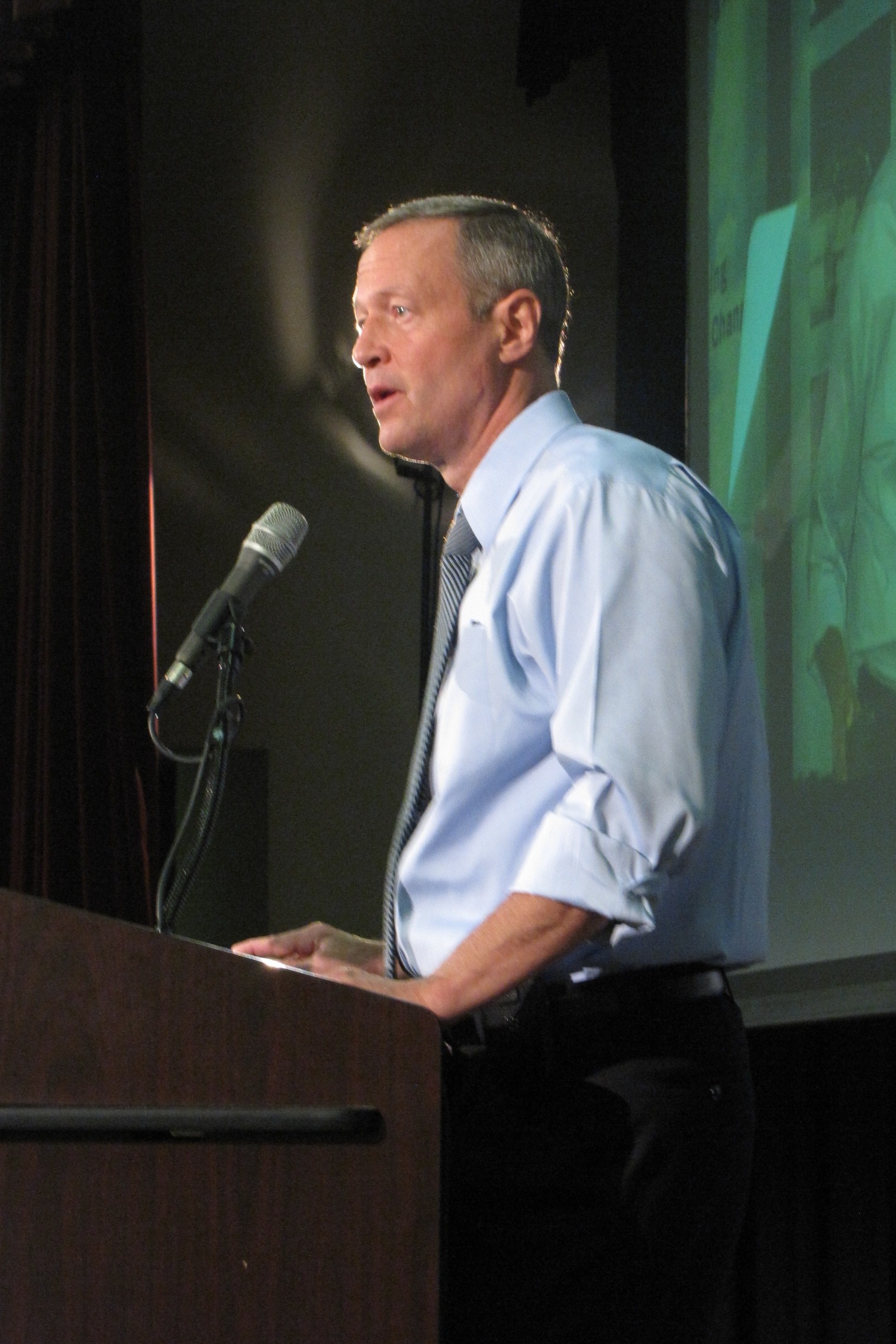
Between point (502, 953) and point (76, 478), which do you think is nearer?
point (502, 953)

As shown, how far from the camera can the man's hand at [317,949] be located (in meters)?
1.36

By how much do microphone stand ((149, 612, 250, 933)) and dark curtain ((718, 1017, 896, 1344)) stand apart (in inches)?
62.1

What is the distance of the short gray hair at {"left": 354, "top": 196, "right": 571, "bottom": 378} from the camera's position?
61.2 inches

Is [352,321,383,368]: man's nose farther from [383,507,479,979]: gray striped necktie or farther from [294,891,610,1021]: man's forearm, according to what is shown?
[294,891,610,1021]: man's forearm

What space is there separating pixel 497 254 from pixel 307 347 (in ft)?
9.82

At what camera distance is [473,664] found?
1.31m

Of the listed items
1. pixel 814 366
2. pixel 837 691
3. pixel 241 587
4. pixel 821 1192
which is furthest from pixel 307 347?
pixel 241 587

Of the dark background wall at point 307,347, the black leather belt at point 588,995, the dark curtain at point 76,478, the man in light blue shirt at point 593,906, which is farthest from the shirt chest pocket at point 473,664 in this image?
the dark background wall at point 307,347

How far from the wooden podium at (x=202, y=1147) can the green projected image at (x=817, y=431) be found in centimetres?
173

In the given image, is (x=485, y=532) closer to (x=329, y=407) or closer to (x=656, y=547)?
(x=656, y=547)

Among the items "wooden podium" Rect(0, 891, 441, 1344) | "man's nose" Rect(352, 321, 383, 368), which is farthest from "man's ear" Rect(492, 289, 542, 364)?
"wooden podium" Rect(0, 891, 441, 1344)

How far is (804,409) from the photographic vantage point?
2.93 meters

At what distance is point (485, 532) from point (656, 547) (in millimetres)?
264

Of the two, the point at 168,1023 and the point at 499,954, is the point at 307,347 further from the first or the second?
the point at 168,1023
